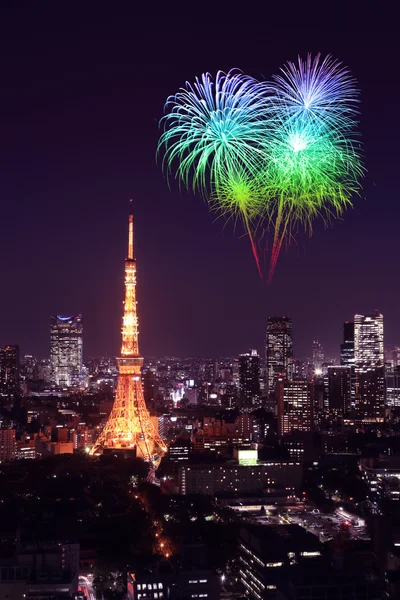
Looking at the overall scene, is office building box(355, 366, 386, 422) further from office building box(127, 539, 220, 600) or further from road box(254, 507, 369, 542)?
office building box(127, 539, 220, 600)

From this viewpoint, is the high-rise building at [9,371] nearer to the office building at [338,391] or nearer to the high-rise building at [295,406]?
the office building at [338,391]

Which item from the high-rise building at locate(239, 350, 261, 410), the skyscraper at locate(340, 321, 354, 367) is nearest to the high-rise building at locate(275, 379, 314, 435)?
the high-rise building at locate(239, 350, 261, 410)

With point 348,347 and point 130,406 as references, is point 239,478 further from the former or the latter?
point 348,347

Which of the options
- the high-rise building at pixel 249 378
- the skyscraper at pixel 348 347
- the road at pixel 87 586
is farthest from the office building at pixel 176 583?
the skyscraper at pixel 348 347

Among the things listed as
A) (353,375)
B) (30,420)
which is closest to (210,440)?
(30,420)

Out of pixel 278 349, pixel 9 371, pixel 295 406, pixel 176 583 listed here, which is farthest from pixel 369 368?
pixel 176 583

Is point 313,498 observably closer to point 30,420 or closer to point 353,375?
point 30,420
